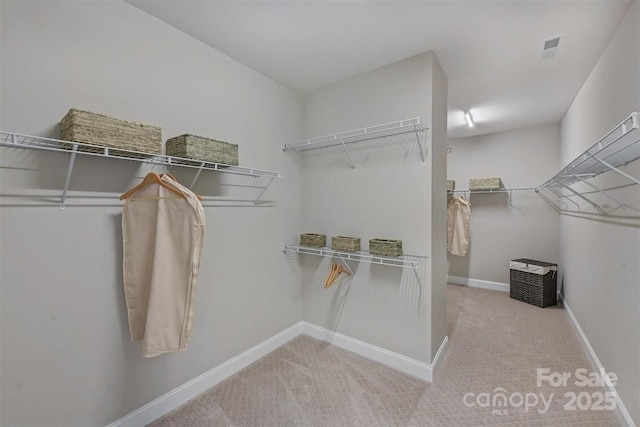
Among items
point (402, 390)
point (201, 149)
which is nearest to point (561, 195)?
point (402, 390)

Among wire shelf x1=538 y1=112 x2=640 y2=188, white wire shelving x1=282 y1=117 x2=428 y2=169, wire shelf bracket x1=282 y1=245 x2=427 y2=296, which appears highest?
white wire shelving x1=282 y1=117 x2=428 y2=169

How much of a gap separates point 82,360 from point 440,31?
114 inches

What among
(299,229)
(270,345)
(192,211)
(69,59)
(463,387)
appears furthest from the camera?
(299,229)

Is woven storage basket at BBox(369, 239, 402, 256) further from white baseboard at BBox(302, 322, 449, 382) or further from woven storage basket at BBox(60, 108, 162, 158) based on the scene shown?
woven storage basket at BBox(60, 108, 162, 158)

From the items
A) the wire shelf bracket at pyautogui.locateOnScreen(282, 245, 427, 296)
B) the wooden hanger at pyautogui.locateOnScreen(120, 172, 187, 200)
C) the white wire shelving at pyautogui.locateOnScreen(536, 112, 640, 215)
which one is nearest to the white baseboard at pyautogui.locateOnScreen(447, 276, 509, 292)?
the white wire shelving at pyautogui.locateOnScreen(536, 112, 640, 215)

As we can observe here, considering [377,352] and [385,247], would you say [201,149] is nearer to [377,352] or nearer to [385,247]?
[385,247]

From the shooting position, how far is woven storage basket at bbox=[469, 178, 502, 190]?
13.2 ft

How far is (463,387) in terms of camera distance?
1.96 metres

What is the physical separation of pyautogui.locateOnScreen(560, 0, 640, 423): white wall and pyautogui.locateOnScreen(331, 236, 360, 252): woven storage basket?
1.68m

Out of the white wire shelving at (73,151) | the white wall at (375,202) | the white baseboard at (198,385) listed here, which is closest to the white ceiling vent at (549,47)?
the white wall at (375,202)

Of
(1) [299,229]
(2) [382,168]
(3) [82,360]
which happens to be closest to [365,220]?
(2) [382,168]

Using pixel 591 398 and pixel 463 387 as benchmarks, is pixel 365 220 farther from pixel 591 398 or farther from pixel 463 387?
pixel 591 398

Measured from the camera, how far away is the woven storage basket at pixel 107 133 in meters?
1.21

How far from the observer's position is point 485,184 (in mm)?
4090
